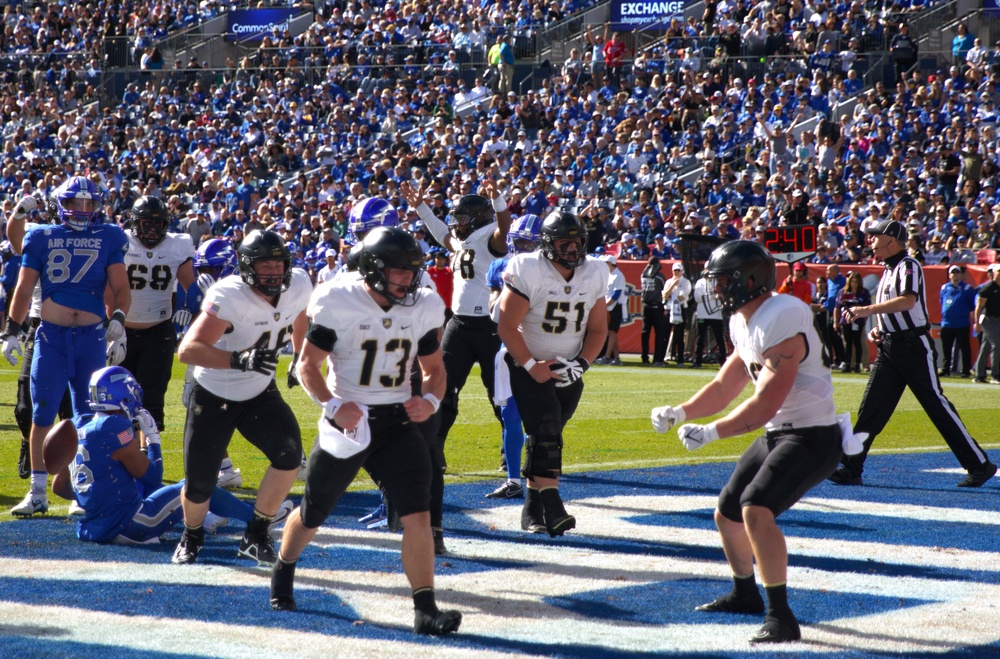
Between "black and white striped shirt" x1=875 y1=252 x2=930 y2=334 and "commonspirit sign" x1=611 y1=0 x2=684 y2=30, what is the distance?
66.6ft

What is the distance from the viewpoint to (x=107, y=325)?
23.9 feet

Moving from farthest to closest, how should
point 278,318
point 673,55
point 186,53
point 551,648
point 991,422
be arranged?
1. point 186,53
2. point 673,55
3. point 991,422
4. point 278,318
5. point 551,648

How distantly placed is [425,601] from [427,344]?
3.41ft

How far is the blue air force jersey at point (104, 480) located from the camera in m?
6.12

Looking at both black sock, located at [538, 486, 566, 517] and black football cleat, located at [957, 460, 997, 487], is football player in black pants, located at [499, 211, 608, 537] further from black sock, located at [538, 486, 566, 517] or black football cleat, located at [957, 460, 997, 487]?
black football cleat, located at [957, 460, 997, 487]

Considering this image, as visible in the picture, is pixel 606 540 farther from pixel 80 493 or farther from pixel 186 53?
pixel 186 53

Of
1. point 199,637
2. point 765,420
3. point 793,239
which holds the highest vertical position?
point 793,239

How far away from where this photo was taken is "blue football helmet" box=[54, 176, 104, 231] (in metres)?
7.15

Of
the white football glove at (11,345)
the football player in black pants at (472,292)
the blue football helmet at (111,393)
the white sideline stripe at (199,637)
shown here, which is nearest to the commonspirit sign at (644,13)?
the football player in black pants at (472,292)

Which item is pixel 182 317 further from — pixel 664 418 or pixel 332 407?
pixel 664 418

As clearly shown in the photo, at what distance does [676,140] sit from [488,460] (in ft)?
51.9

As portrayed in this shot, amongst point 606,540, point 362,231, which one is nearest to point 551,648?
point 606,540

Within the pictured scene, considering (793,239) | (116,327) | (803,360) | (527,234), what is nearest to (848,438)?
(803,360)

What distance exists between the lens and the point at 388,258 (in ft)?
15.4
